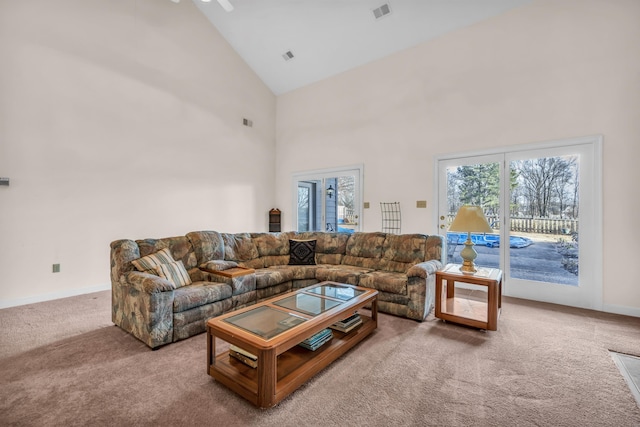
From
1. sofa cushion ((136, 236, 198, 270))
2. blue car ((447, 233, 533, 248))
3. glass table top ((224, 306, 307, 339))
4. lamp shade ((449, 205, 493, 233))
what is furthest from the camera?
blue car ((447, 233, 533, 248))

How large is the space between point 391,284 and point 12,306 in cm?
448

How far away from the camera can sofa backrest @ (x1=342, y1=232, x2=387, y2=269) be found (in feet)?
12.7

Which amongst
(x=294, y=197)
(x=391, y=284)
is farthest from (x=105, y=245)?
(x=391, y=284)

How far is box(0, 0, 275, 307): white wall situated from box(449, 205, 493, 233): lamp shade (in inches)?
171

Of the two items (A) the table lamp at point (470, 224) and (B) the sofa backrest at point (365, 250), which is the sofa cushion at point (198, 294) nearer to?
(B) the sofa backrest at point (365, 250)

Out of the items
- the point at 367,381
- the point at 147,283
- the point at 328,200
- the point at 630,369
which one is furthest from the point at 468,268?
the point at 328,200

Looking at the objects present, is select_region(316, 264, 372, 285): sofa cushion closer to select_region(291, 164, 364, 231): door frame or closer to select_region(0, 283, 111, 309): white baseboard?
select_region(291, 164, 364, 231): door frame

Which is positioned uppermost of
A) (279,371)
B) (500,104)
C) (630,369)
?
(500,104)

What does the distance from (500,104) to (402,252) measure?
2.52 meters

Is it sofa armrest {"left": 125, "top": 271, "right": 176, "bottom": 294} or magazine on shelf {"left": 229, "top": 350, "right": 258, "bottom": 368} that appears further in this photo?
sofa armrest {"left": 125, "top": 271, "right": 176, "bottom": 294}

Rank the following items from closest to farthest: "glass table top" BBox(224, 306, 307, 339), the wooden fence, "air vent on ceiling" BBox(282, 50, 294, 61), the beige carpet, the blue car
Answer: the beige carpet
"glass table top" BBox(224, 306, 307, 339)
the wooden fence
the blue car
"air vent on ceiling" BBox(282, 50, 294, 61)

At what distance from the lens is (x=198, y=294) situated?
261 centimetres

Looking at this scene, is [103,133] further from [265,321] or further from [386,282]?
[386,282]

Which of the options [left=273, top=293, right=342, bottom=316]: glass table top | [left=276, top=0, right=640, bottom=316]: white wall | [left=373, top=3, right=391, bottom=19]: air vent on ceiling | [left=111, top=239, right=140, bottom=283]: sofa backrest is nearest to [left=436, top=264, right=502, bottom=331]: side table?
[left=273, top=293, right=342, bottom=316]: glass table top
